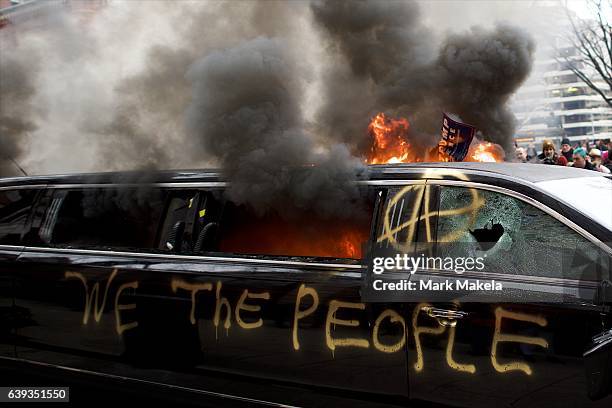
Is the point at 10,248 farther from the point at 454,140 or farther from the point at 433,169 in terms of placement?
the point at 454,140

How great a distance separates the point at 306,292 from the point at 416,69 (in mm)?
3062

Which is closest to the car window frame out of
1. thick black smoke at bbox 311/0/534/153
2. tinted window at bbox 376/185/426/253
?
tinted window at bbox 376/185/426/253

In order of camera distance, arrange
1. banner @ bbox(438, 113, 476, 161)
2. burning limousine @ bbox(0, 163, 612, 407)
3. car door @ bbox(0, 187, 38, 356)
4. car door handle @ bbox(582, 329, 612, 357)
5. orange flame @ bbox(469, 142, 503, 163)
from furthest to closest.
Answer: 1. orange flame @ bbox(469, 142, 503, 163)
2. banner @ bbox(438, 113, 476, 161)
3. car door @ bbox(0, 187, 38, 356)
4. burning limousine @ bbox(0, 163, 612, 407)
5. car door handle @ bbox(582, 329, 612, 357)

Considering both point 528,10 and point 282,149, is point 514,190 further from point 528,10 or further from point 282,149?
point 528,10

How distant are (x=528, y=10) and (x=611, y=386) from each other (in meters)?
5.61

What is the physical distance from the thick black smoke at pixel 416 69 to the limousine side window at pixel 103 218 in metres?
1.95

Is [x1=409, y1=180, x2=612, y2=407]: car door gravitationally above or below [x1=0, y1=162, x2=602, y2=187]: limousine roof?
below

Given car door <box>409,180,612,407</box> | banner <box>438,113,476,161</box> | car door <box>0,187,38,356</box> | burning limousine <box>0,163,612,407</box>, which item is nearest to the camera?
car door <box>409,180,612,407</box>

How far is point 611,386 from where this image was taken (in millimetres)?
2584

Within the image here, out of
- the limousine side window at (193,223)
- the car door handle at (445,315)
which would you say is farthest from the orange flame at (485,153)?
the car door handle at (445,315)

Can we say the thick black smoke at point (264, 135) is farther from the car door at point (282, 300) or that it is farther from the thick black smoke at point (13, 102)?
the thick black smoke at point (13, 102)

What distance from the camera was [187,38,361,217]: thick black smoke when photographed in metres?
3.73


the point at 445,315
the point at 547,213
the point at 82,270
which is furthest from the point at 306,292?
the point at 82,270

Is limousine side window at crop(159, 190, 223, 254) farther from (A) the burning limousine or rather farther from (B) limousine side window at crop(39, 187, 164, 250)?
(B) limousine side window at crop(39, 187, 164, 250)
